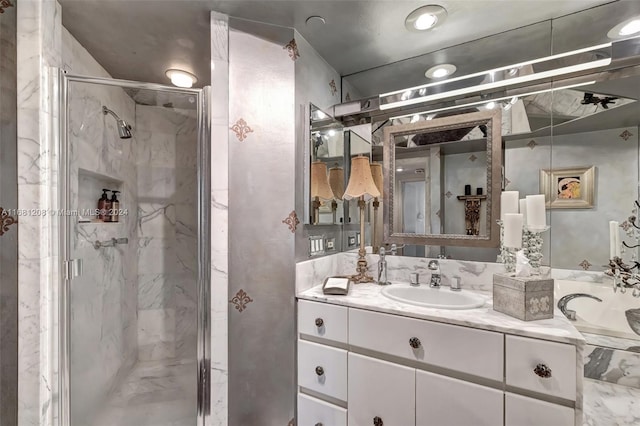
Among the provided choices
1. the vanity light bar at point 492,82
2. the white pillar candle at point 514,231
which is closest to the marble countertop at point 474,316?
the white pillar candle at point 514,231

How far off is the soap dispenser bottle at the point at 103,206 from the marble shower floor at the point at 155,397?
3.12 ft

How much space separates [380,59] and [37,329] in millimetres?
2383

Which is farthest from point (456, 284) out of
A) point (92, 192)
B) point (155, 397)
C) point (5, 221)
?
point (5, 221)

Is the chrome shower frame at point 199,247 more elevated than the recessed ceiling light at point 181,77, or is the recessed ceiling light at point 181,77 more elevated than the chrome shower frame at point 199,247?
the recessed ceiling light at point 181,77

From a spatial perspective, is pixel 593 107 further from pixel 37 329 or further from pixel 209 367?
pixel 37 329

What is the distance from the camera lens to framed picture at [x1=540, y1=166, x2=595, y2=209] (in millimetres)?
1257

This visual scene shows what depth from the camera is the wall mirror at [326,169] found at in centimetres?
159

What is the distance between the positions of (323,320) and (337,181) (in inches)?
35.4

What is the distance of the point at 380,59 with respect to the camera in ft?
5.70

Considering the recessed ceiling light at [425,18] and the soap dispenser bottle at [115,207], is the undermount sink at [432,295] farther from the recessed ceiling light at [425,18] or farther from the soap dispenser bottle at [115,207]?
the soap dispenser bottle at [115,207]

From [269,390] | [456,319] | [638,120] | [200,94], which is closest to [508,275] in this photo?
[456,319]

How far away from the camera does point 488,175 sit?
1.44 m

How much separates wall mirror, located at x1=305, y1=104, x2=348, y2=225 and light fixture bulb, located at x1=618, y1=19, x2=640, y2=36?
1.50 m

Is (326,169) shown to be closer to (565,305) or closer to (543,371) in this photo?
(543,371)
